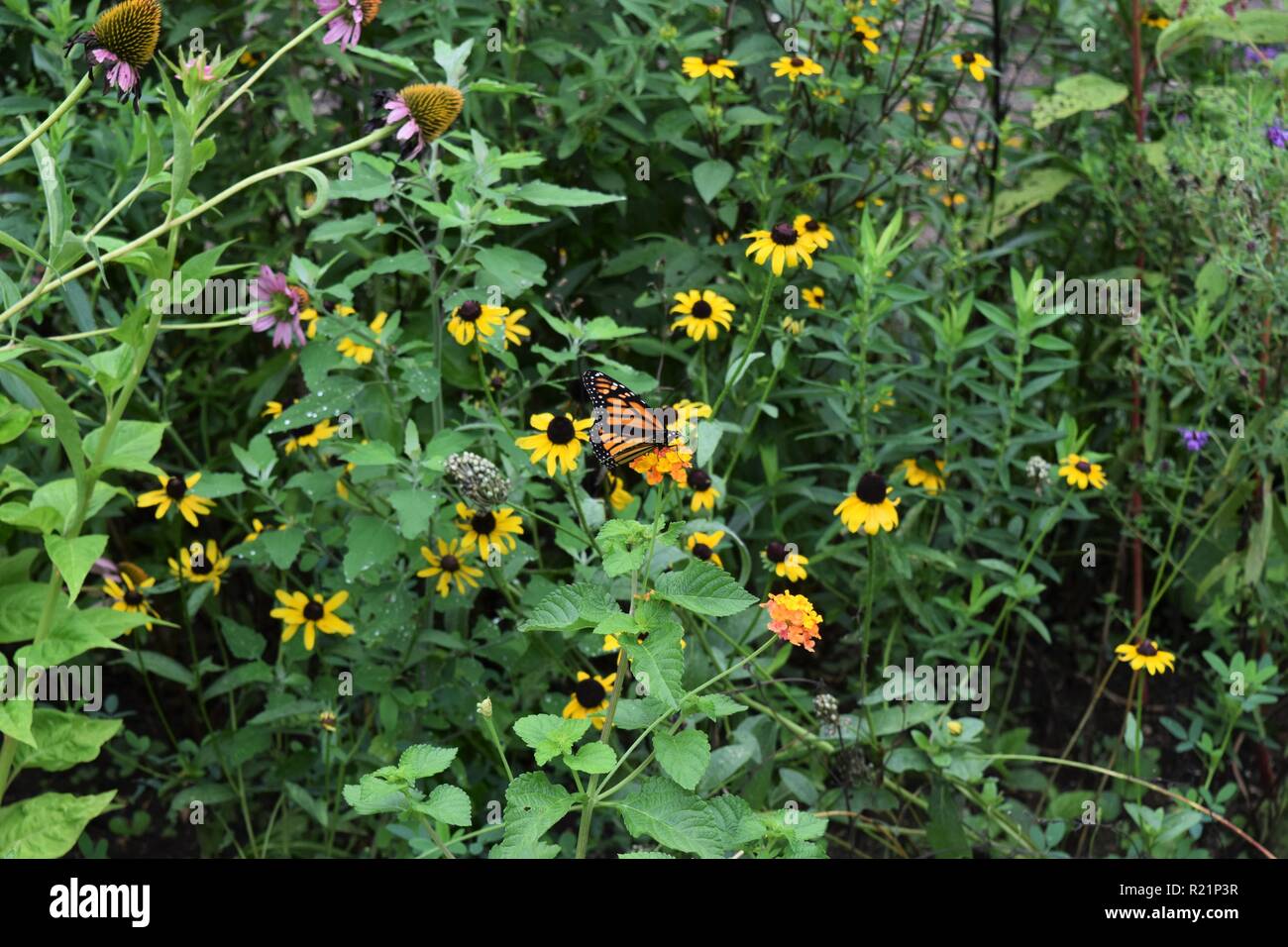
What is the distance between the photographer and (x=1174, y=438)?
3377 millimetres

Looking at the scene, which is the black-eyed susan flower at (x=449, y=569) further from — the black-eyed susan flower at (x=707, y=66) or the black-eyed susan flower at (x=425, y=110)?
the black-eyed susan flower at (x=707, y=66)

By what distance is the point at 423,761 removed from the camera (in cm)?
185

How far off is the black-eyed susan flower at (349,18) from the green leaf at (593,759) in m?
1.06

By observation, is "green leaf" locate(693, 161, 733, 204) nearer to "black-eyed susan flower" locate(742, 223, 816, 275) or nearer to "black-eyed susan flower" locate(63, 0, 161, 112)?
"black-eyed susan flower" locate(742, 223, 816, 275)

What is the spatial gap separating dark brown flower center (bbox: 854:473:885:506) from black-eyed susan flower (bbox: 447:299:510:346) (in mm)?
656

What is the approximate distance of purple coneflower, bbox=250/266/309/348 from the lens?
2.50m

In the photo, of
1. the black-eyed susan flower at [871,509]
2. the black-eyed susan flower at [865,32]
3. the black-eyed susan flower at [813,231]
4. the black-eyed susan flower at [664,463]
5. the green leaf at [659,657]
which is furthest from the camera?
the black-eyed susan flower at [865,32]

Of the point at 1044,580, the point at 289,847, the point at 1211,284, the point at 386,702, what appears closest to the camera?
the point at 386,702

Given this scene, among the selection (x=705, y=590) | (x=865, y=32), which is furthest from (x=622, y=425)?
(x=865, y=32)

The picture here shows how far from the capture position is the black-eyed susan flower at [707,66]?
2967 millimetres

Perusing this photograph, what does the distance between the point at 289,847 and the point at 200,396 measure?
1.00 metres

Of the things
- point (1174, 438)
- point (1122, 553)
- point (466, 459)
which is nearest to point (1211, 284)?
point (1174, 438)

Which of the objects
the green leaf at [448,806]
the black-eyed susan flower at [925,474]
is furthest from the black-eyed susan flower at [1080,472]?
the green leaf at [448,806]

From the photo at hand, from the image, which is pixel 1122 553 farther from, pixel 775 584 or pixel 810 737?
pixel 810 737
